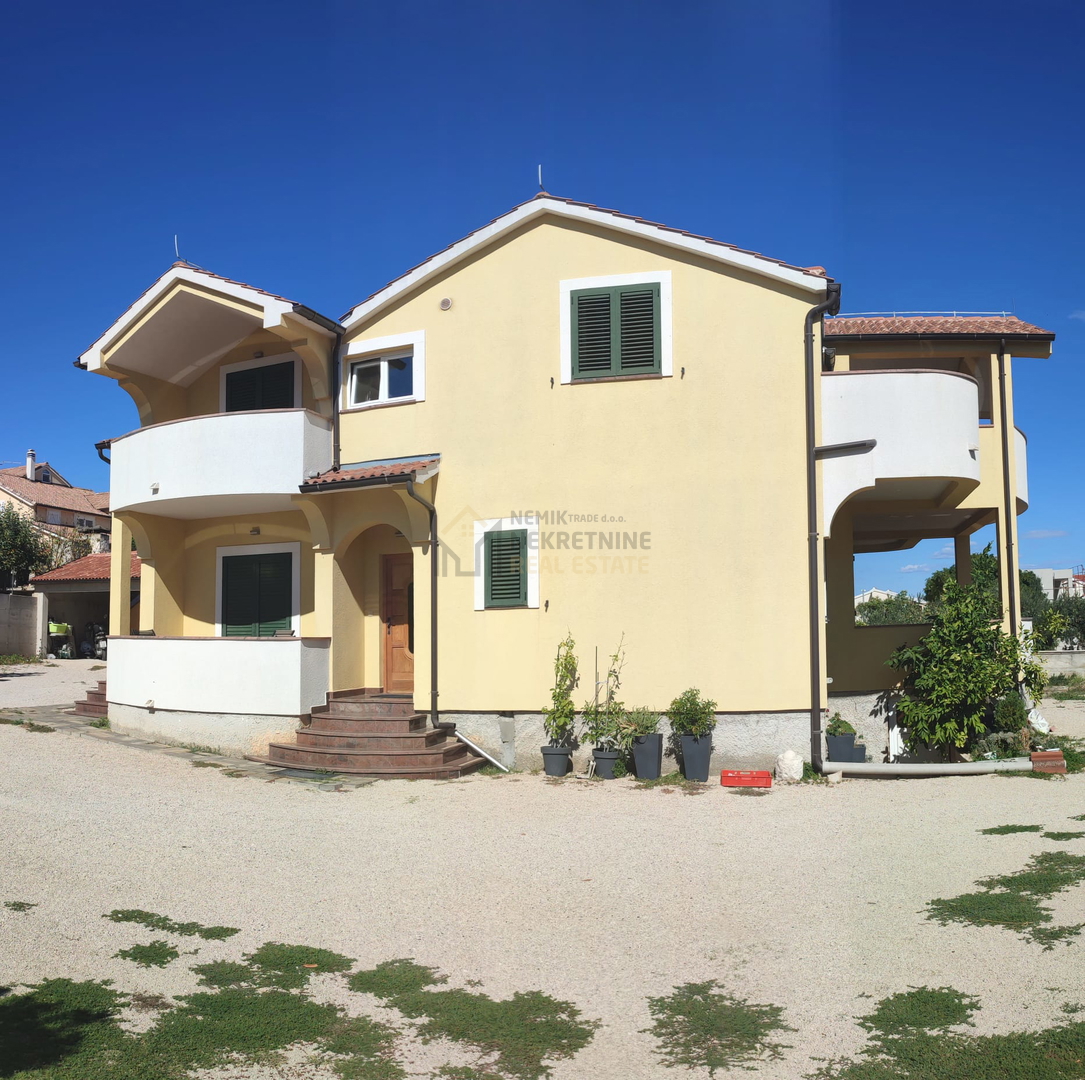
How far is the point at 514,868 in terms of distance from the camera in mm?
8867

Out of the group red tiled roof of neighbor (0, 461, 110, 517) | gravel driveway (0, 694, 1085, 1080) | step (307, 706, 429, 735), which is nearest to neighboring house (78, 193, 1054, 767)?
step (307, 706, 429, 735)

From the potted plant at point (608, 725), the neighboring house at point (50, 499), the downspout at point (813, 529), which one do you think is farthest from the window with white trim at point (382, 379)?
the neighboring house at point (50, 499)

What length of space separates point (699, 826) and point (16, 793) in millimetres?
8123

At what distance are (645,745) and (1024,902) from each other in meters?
6.57

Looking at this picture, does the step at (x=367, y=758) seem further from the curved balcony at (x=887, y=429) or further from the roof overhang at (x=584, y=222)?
the roof overhang at (x=584, y=222)

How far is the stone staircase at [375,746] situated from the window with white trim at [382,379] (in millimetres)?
5099

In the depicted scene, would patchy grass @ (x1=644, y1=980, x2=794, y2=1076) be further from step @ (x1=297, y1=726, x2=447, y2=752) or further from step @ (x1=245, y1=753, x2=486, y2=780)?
step @ (x1=297, y1=726, x2=447, y2=752)

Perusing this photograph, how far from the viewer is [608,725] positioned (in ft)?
44.1

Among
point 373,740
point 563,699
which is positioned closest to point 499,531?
point 563,699

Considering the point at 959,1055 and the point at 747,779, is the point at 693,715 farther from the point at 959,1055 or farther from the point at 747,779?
the point at 959,1055

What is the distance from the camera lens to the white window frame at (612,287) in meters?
14.0

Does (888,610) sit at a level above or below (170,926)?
above

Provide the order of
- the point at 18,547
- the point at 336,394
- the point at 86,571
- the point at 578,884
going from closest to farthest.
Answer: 1. the point at 578,884
2. the point at 336,394
3. the point at 86,571
4. the point at 18,547

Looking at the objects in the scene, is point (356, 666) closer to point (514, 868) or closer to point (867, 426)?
point (514, 868)
